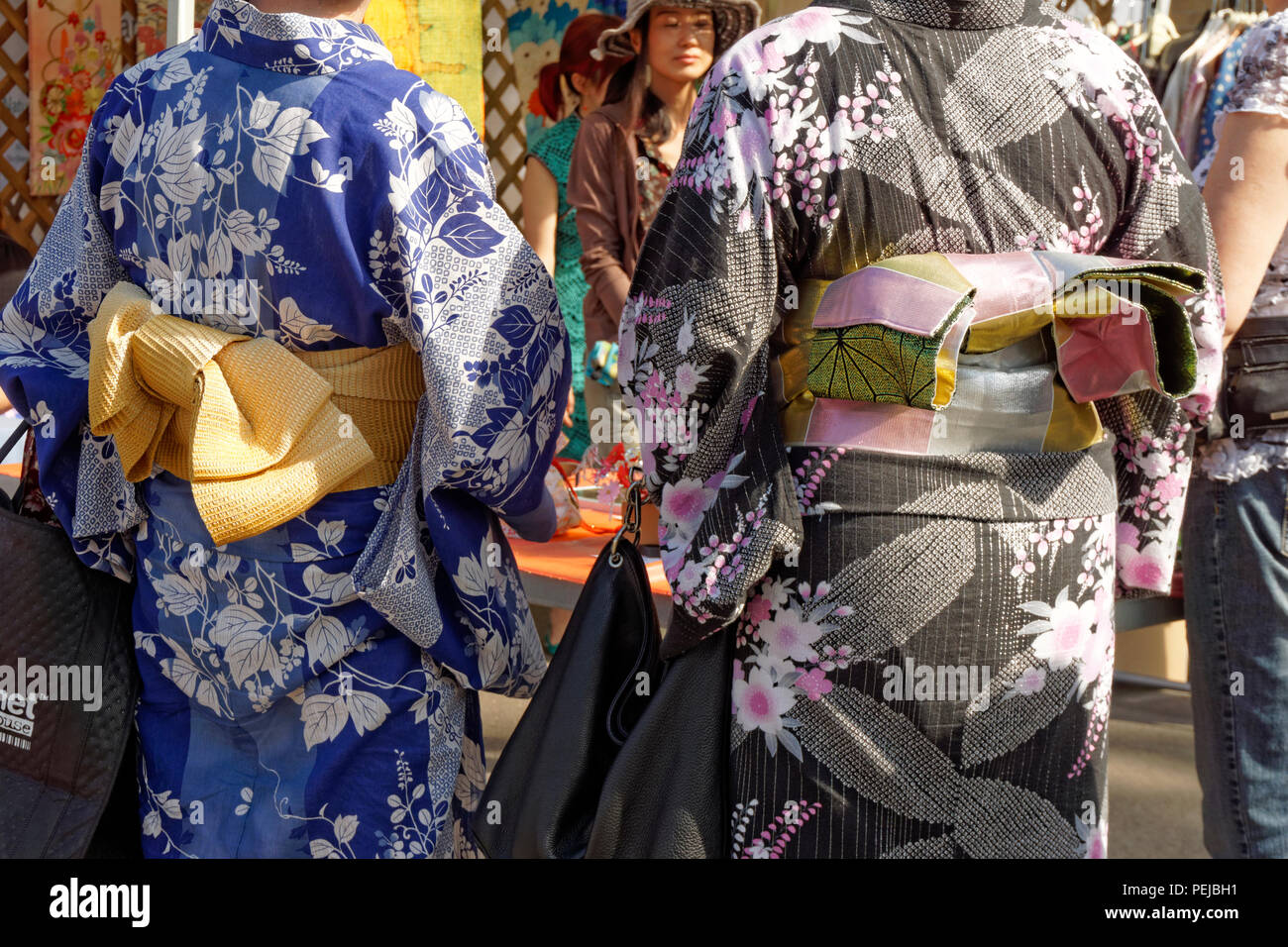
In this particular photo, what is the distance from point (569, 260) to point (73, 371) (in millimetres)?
1847

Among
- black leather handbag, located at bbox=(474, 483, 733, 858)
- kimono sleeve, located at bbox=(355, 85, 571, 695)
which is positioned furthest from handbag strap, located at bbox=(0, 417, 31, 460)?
black leather handbag, located at bbox=(474, 483, 733, 858)

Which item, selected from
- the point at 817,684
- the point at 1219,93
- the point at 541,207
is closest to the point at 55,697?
the point at 817,684

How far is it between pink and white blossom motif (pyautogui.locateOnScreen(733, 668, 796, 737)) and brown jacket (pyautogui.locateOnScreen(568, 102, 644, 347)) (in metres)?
1.65

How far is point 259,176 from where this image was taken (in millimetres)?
1268

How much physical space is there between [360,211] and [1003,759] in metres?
0.89

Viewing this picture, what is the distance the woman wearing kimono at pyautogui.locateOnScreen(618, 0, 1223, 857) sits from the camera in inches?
47.0

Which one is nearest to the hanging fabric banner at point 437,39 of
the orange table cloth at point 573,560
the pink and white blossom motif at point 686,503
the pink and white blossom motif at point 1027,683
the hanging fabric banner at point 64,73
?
the orange table cloth at point 573,560

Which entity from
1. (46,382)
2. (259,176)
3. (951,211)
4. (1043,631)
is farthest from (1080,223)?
(46,382)

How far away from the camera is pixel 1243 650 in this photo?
1787mm

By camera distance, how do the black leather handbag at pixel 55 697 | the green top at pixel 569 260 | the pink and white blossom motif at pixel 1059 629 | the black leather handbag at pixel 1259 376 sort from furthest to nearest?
1. the green top at pixel 569 260
2. the black leather handbag at pixel 1259 376
3. the black leather handbag at pixel 55 697
4. the pink and white blossom motif at pixel 1059 629

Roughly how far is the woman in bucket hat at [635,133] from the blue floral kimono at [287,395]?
1.42 metres

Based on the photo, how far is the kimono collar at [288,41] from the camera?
128 cm

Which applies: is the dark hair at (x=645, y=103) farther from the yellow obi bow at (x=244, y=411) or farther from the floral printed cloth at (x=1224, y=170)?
the yellow obi bow at (x=244, y=411)
